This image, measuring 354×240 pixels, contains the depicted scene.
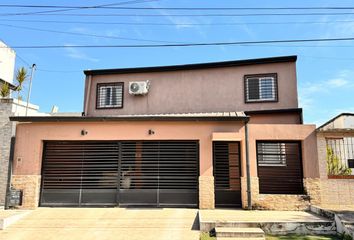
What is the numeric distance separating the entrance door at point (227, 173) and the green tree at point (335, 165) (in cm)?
364

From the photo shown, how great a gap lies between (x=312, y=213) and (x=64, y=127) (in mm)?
10210

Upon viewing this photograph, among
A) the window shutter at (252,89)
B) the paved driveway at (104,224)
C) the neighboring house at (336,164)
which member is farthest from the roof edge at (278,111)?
the paved driveway at (104,224)

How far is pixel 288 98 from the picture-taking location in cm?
1458

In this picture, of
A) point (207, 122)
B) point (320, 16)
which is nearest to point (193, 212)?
point (207, 122)

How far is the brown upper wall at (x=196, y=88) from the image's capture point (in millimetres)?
14820

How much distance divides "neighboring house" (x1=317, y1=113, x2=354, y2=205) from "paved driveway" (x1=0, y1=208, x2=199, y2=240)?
17.5 feet

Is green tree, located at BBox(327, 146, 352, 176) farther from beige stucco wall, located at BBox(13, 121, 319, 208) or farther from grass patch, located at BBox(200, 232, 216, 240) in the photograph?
grass patch, located at BBox(200, 232, 216, 240)

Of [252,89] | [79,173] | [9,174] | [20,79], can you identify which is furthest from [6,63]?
[252,89]

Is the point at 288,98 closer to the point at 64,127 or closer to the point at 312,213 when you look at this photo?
the point at 312,213

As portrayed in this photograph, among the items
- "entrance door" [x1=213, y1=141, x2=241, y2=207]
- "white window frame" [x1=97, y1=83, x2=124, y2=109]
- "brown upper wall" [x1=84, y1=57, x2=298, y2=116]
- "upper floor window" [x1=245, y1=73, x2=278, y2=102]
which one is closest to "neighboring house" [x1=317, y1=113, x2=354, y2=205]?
"entrance door" [x1=213, y1=141, x2=241, y2=207]

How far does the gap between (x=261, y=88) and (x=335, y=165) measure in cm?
564

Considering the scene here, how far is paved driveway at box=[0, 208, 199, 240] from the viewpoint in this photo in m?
8.09

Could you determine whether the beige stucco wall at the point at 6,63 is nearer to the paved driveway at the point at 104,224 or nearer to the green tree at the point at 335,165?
the paved driveway at the point at 104,224

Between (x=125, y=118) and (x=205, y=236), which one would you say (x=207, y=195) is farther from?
(x=125, y=118)
